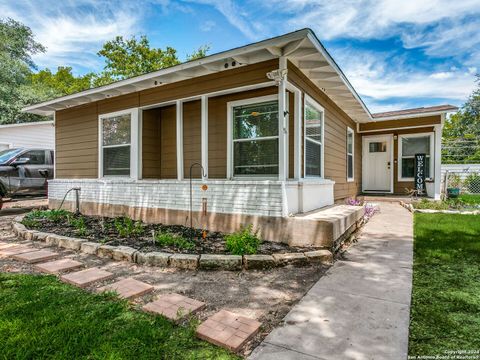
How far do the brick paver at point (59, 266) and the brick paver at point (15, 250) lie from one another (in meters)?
0.78

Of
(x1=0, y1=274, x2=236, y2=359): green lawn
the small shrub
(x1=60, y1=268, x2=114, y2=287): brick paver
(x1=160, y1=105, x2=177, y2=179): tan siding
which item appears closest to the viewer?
(x1=0, y1=274, x2=236, y2=359): green lawn

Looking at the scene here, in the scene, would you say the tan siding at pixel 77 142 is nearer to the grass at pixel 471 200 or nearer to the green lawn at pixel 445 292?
the green lawn at pixel 445 292

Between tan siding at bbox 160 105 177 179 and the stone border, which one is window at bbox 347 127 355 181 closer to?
tan siding at bbox 160 105 177 179

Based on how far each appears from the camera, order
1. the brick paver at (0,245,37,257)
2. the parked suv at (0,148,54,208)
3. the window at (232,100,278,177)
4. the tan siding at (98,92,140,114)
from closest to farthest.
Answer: the brick paver at (0,245,37,257)
the window at (232,100,278,177)
the tan siding at (98,92,140,114)
the parked suv at (0,148,54,208)

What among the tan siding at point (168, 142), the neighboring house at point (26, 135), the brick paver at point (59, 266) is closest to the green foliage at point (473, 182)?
the tan siding at point (168, 142)

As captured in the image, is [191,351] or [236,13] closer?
[191,351]

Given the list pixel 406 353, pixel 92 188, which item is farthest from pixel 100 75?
pixel 406 353

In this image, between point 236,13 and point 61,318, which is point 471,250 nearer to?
point 61,318

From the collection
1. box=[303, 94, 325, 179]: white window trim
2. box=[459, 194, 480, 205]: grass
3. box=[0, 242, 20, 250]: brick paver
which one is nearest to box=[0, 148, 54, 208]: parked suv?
box=[0, 242, 20, 250]: brick paver

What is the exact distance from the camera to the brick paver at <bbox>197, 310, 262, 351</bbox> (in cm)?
180

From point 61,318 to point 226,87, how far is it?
13.2 ft

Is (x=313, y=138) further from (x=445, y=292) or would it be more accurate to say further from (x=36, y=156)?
(x=36, y=156)

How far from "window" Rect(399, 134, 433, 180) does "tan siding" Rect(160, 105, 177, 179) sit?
796 cm

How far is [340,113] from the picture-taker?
7.86 m
